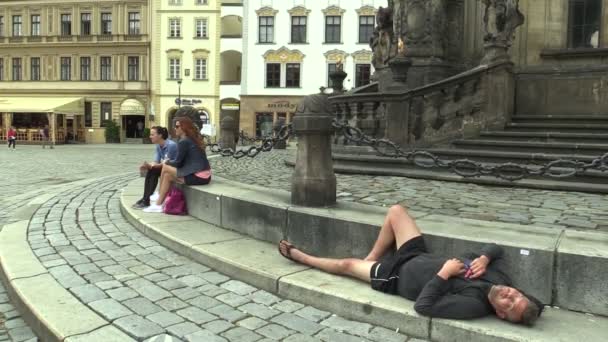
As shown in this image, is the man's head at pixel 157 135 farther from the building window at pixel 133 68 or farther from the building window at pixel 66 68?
the building window at pixel 66 68

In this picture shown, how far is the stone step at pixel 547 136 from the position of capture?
875cm

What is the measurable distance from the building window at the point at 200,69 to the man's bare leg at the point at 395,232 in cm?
Answer: 4460

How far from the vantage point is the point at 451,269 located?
3.44m

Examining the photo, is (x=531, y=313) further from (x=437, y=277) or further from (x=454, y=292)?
(x=437, y=277)

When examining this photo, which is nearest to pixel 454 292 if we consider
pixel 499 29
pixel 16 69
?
pixel 499 29

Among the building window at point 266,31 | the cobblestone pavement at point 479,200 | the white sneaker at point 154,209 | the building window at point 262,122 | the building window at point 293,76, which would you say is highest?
the building window at point 266,31

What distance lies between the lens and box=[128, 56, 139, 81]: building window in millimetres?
48375

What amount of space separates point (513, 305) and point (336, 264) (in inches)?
57.0

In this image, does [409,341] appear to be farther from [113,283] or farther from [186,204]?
[186,204]

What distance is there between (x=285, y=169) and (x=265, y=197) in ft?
16.5

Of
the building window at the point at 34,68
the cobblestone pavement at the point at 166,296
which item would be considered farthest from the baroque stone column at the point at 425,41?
the building window at the point at 34,68

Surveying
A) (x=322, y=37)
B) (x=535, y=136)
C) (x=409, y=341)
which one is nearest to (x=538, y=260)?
(x=409, y=341)

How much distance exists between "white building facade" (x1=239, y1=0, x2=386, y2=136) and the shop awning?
1408cm

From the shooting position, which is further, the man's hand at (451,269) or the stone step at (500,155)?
the stone step at (500,155)
